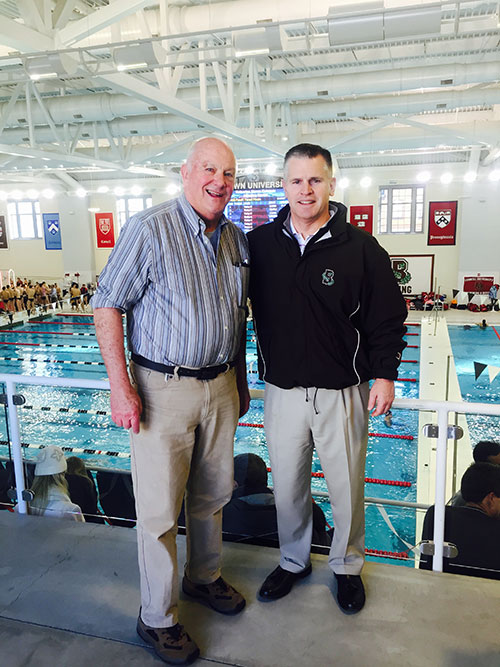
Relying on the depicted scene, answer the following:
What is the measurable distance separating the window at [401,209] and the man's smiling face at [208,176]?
67.0 feet

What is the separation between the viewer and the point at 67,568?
225 cm

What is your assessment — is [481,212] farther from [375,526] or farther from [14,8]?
[375,526]

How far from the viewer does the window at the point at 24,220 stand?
25766 mm

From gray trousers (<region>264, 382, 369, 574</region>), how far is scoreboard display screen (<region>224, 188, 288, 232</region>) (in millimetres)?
18463

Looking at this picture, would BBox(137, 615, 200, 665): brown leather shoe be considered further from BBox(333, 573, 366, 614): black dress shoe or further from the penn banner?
the penn banner

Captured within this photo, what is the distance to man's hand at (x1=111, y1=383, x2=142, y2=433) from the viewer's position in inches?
68.1

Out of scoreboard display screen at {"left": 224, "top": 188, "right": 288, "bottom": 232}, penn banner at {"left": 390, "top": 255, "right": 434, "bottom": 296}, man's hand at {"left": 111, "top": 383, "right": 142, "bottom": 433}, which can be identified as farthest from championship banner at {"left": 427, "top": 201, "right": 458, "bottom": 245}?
man's hand at {"left": 111, "top": 383, "right": 142, "bottom": 433}

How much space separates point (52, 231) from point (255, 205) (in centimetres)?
1101

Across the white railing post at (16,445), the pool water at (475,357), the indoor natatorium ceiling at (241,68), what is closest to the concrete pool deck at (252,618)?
the white railing post at (16,445)

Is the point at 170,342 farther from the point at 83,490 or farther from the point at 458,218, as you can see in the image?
the point at 458,218

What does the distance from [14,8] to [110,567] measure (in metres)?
8.32

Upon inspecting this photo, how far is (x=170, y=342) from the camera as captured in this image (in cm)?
176

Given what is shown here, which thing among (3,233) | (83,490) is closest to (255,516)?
(83,490)

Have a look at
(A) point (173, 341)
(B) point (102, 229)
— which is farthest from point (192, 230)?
(B) point (102, 229)
